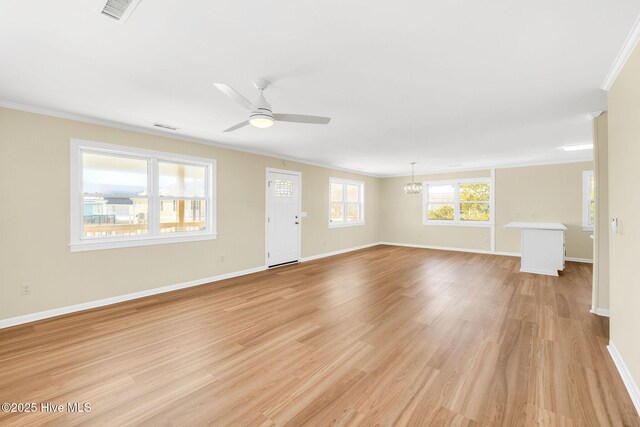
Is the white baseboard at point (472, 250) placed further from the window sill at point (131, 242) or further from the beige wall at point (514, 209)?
the window sill at point (131, 242)

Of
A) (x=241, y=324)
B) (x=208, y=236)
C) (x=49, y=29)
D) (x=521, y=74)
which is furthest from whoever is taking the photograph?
(x=208, y=236)

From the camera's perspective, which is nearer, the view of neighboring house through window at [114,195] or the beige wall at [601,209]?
the beige wall at [601,209]

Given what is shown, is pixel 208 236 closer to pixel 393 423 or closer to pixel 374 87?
pixel 374 87

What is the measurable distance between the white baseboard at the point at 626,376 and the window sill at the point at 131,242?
5089mm

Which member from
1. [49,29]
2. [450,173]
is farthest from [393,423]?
[450,173]

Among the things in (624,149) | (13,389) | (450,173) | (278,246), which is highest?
(450,173)

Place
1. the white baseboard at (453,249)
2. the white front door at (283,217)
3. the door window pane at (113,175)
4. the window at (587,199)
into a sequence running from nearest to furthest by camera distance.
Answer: the door window pane at (113,175)
the white front door at (283,217)
the window at (587,199)
the white baseboard at (453,249)

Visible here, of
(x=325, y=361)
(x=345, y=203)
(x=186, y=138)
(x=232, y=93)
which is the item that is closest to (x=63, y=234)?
(x=186, y=138)

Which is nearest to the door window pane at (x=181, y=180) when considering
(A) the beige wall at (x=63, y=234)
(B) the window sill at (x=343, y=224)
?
(A) the beige wall at (x=63, y=234)

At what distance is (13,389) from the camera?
2.01 m

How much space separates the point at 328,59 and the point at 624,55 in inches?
85.4

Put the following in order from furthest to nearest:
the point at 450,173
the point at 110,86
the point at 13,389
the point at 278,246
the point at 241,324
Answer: the point at 450,173
the point at 278,246
the point at 241,324
the point at 110,86
the point at 13,389

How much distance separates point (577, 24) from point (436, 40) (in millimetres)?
839

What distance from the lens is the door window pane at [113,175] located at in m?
3.70
